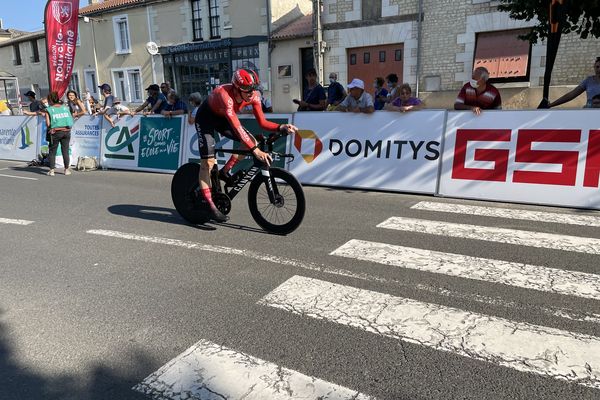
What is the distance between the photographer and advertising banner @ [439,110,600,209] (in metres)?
6.10

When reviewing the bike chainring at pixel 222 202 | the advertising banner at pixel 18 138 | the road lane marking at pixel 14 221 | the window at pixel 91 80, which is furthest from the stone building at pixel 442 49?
the window at pixel 91 80

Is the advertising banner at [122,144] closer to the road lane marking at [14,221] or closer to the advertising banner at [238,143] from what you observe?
the advertising banner at [238,143]

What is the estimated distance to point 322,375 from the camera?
258cm

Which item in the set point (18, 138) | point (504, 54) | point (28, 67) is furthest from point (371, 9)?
point (28, 67)

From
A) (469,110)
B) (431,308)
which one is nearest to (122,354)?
(431,308)

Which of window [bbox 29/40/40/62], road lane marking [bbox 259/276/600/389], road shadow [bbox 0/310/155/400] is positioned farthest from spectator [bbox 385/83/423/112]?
window [bbox 29/40/40/62]

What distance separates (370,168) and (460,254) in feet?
11.2

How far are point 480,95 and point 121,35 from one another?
2710 cm

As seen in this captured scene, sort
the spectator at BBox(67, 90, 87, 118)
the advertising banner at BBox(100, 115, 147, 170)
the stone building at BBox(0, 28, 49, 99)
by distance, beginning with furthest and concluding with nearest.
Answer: the stone building at BBox(0, 28, 49, 99) < the spectator at BBox(67, 90, 87, 118) < the advertising banner at BBox(100, 115, 147, 170)

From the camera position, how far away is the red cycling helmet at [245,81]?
16.0 ft

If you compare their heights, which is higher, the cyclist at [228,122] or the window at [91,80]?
the window at [91,80]

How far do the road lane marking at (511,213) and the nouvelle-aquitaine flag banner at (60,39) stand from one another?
12.0 metres

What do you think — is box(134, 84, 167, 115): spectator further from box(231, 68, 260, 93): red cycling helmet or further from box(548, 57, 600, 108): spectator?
box(548, 57, 600, 108): spectator

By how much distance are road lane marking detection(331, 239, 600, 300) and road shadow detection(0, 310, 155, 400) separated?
2.38m
